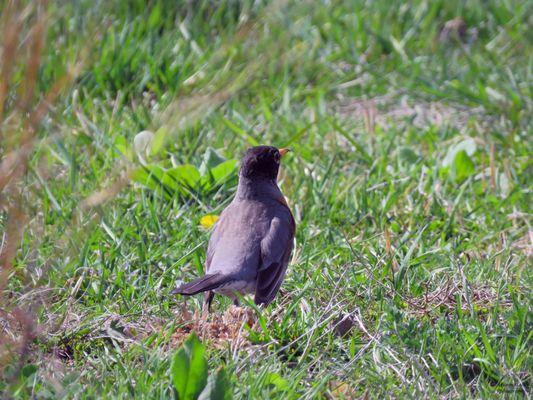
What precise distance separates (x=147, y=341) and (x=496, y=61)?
3.89 m

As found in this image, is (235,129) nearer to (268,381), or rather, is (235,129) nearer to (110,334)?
(110,334)

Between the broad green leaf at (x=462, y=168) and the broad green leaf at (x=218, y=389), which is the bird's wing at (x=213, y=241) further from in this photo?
the broad green leaf at (x=462, y=168)

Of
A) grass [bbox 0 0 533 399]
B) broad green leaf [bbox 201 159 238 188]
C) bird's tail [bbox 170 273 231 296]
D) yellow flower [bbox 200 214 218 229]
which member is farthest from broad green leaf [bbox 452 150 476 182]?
bird's tail [bbox 170 273 231 296]

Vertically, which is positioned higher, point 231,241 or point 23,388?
point 23,388

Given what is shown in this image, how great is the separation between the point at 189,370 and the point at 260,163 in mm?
1561

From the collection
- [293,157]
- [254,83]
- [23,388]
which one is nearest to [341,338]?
[23,388]

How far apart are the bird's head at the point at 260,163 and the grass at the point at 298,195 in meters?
0.35

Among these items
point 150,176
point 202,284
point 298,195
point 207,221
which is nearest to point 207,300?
point 202,284

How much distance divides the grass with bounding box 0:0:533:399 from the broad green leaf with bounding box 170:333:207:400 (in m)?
0.10

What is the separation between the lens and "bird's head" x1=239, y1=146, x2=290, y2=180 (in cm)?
436

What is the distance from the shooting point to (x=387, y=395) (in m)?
3.17

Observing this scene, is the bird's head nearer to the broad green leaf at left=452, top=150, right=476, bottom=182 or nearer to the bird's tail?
the bird's tail

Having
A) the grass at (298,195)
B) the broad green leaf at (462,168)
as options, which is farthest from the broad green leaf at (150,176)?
the broad green leaf at (462,168)

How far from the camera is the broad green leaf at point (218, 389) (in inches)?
115
